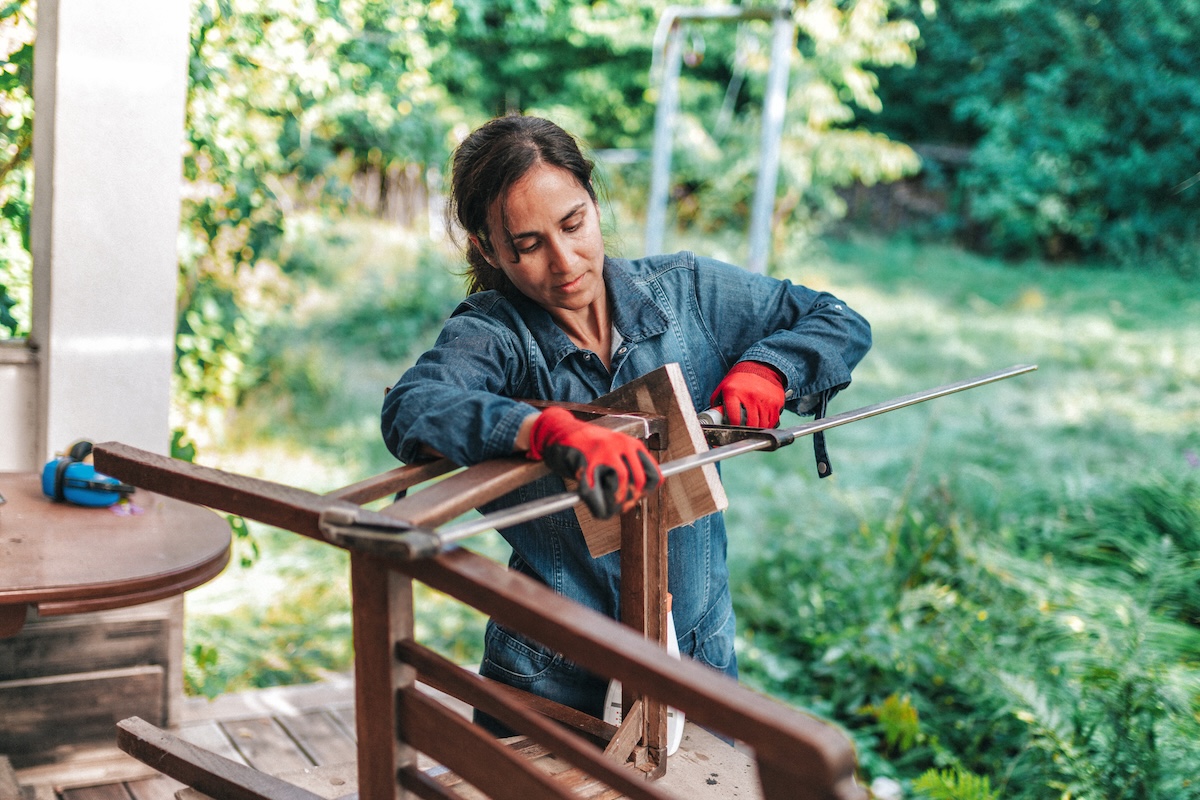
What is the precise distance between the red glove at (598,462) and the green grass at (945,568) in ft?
5.35

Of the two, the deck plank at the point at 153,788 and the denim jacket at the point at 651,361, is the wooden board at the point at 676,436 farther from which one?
the deck plank at the point at 153,788

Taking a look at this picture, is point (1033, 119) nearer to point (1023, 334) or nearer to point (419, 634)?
point (1023, 334)

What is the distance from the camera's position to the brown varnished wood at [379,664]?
1.17 metres

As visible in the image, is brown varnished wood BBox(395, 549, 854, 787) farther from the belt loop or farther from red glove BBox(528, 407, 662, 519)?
the belt loop

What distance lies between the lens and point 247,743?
2559mm

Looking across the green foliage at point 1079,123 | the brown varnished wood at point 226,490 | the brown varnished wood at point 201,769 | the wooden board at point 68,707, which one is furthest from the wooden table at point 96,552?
the green foliage at point 1079,123

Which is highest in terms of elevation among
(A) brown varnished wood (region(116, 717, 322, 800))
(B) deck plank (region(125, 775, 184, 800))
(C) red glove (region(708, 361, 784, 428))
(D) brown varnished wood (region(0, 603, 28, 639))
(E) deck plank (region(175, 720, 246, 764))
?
(C) red glove (region(708, 361, 784, 428))

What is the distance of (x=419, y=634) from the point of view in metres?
4.06

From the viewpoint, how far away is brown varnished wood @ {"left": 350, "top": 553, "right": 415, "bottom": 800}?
117cm

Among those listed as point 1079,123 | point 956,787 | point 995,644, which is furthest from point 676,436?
point 1079,123

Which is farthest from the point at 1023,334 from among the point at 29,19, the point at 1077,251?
the point at 29,19

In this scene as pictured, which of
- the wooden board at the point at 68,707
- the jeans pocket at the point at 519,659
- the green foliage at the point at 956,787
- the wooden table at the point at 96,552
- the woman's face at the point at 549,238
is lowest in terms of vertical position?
the green foliage at the point at 956,787

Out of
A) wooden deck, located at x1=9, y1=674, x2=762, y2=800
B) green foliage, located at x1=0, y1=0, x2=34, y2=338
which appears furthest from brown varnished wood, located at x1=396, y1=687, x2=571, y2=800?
green foliage, located at x1=0, y1=0, x2=34, y2=338

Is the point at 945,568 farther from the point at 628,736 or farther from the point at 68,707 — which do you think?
the point at 68,707
